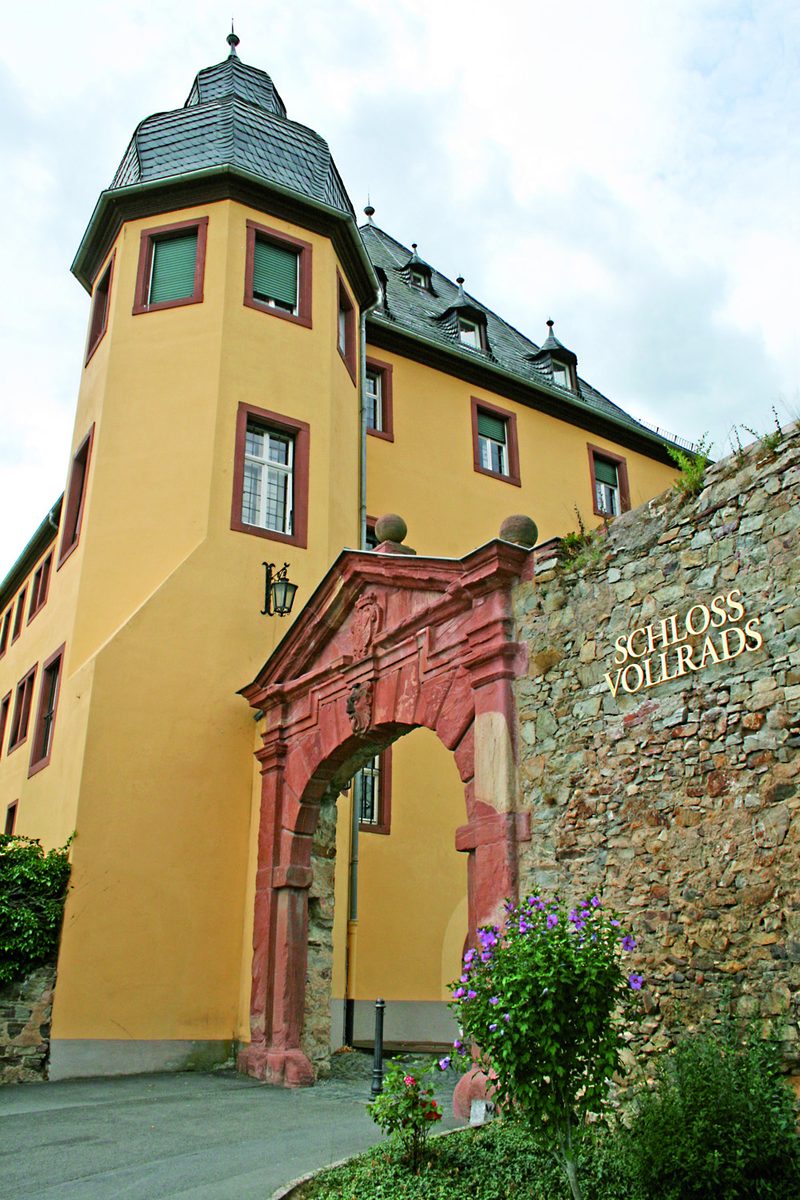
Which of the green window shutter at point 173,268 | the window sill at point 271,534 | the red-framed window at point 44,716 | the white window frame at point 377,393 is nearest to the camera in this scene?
the window sill at point 271,534

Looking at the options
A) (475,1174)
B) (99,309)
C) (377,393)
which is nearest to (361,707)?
(475,1174)

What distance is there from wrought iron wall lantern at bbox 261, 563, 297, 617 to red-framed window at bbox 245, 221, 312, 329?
393 centimetres

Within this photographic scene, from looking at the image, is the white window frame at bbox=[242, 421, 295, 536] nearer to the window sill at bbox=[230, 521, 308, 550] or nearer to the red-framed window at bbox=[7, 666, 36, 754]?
the window sill at bbox=[230, 521, 308, 550]

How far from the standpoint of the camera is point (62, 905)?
36.6 ft

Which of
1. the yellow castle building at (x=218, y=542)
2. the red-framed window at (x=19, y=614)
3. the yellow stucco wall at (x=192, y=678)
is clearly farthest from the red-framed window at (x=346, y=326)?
the red-framed window at (x=19, y=614)

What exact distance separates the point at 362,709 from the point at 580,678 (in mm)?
2962

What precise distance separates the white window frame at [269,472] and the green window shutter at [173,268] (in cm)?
232

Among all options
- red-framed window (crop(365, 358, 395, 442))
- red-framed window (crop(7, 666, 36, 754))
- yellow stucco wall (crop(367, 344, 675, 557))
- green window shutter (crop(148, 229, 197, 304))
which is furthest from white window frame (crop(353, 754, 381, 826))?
green window shutter (crop(148, 229, 197, 304))

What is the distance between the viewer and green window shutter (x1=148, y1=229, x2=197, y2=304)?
14945 mm

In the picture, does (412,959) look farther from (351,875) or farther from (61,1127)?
(61,1127)

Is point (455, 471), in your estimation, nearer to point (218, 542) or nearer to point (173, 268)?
point (173, 268)

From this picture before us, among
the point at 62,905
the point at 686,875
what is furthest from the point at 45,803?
the point at 686,875

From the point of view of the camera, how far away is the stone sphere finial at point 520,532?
873 cm

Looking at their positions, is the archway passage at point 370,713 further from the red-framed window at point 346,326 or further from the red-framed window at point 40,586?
the red-framed window at point 40,586
